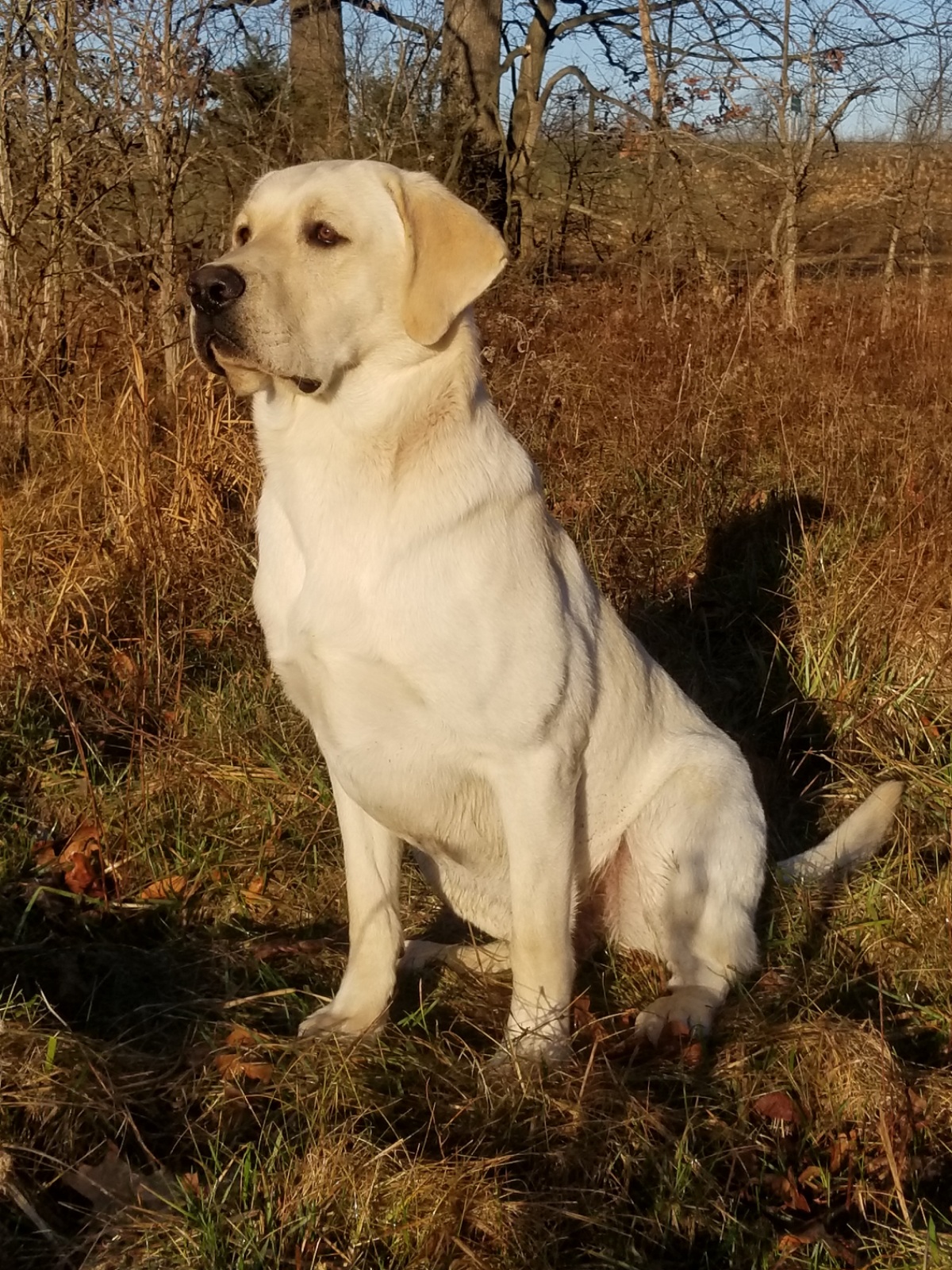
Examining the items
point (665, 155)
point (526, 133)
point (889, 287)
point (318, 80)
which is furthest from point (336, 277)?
point (526, 133)

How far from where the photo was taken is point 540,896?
2262mm

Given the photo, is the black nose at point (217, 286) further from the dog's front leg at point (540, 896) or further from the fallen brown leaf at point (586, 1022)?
the fallen brown leaf at point (586, 1022)

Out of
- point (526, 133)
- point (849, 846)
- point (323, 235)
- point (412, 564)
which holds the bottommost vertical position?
point (849, 846)

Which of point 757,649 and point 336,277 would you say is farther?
point 757,649

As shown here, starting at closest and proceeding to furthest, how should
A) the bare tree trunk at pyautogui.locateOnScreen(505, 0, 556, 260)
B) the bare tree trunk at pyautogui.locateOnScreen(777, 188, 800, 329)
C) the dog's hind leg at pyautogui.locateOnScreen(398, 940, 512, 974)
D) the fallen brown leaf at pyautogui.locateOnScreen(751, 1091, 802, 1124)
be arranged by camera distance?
the fallen brown leaf at pyautogui.locateOnScreen(751, 1091, 802, 1124)
the dog's hind leg at pyautogui.locateOnScreen(398, 940, 512, 974)
the bare tree trunk at pyautogui.locateOnScreen(777, 188, 800, 329)
the bare tree trunk at pyautogui.locateOnScreen(505, 0, 556, 260)

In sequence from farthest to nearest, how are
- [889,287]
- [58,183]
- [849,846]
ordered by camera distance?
[889,287]
[58,183]
[849,846]

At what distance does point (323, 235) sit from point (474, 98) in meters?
8.25

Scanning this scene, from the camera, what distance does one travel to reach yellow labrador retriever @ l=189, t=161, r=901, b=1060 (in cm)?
213

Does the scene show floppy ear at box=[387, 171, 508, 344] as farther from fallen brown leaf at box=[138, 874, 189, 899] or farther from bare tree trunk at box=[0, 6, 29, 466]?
bare tree trunk at box=[0, 6, 29, 466]

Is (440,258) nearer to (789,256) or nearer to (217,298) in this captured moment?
(217,298)

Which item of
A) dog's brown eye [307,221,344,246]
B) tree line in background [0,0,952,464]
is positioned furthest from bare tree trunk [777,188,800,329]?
dog's brown eye [307,221,344,246]

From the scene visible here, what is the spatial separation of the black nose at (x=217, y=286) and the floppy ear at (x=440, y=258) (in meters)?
0.31

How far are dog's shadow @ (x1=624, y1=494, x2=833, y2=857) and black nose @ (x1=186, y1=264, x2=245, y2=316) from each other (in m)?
2.12

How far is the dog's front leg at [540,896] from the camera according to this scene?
221 cm
